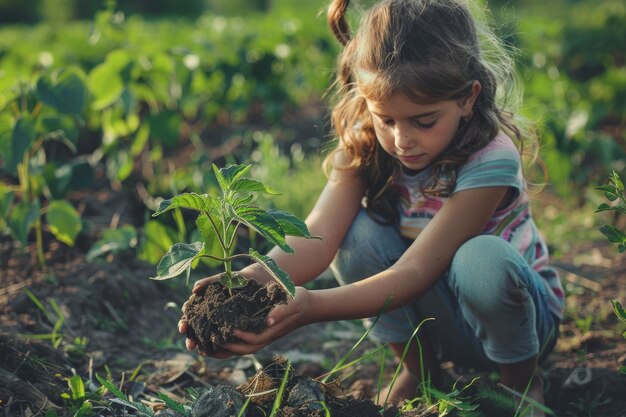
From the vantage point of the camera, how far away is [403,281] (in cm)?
177

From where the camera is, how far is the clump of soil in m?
1.51

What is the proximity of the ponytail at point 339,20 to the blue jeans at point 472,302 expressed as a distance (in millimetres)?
464

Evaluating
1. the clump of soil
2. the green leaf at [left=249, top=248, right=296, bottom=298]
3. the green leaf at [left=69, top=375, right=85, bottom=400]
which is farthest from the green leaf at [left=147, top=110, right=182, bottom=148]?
the green leaf at [left=249, top=248, right=296, bottom=298]

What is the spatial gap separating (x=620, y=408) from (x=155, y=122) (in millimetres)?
2279

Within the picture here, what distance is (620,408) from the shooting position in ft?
6.40

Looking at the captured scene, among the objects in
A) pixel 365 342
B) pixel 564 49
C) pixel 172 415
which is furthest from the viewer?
pixel 564 49

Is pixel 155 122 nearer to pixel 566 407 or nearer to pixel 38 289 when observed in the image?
pixel 38 289

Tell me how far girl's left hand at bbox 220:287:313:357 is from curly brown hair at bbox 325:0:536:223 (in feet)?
1.71

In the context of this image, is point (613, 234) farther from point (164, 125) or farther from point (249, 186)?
point (164, 125)

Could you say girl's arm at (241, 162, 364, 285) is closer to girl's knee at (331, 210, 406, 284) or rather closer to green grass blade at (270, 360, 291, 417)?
girl's knee at (331, 210, 406, 284)

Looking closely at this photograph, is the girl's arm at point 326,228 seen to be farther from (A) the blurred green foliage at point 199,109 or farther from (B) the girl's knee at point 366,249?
(A) the blurred green foliage at point 199,109

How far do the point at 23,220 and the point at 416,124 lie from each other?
1349 millimetres

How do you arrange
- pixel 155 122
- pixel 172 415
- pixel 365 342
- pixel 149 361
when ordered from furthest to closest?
pixel 155 122 < pixel 365 342 < pixel 149 361 < pixel 172 415

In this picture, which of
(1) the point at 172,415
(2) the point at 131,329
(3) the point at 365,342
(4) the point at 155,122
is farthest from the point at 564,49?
(1) the point at 172,415
